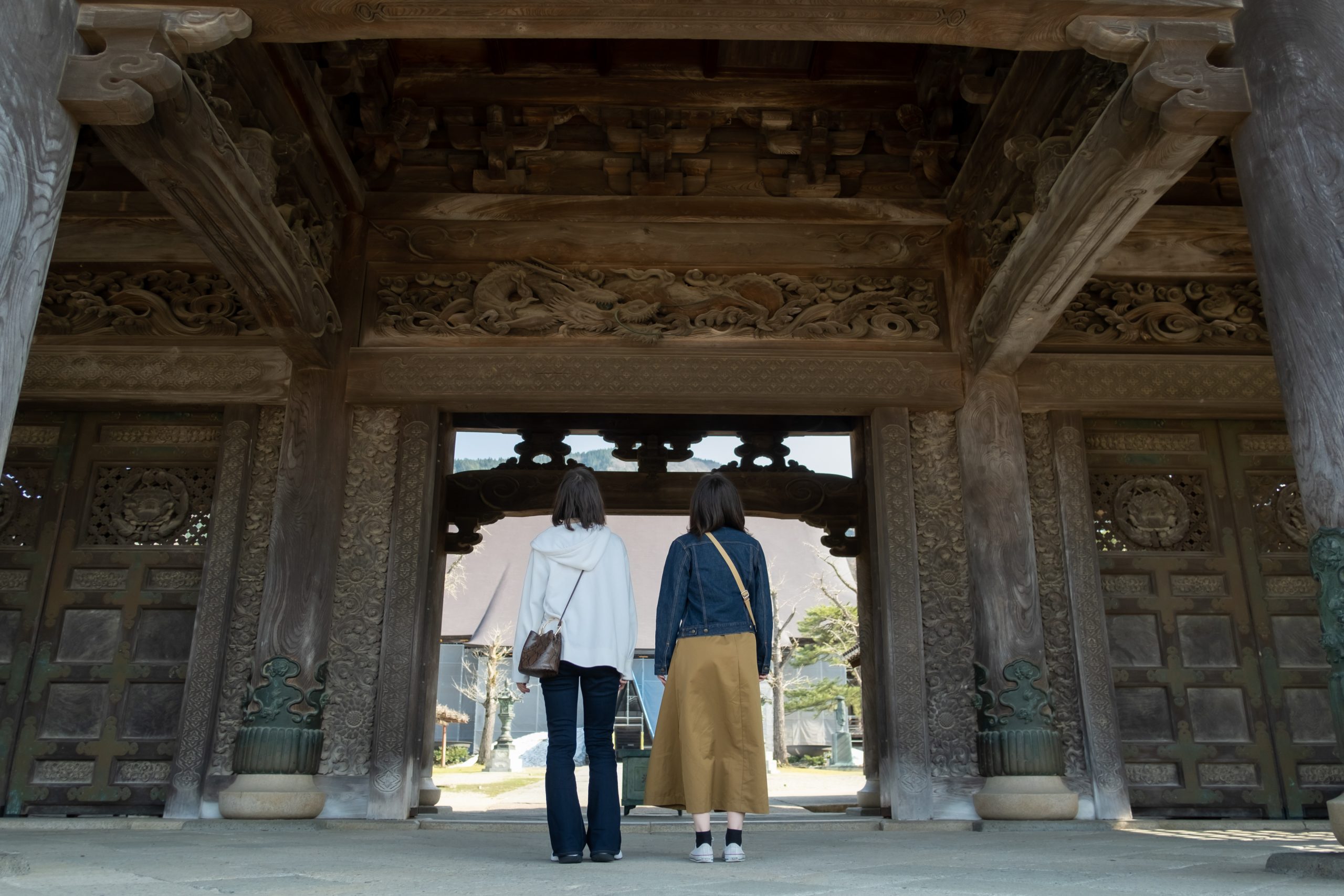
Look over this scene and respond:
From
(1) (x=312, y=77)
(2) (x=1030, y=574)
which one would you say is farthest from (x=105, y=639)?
(2) (x=1030, y=574)

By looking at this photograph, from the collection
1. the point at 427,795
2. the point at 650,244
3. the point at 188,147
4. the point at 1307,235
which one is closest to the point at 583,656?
the point at 188,147

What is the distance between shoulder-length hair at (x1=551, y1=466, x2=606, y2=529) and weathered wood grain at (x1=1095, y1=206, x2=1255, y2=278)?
3.79 meters

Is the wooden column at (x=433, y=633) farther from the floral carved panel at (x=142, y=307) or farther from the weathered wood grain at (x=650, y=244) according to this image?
the floral carved panel at (x=142, y=307)

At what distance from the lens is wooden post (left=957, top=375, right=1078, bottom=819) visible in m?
5.12

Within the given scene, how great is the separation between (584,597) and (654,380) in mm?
2592

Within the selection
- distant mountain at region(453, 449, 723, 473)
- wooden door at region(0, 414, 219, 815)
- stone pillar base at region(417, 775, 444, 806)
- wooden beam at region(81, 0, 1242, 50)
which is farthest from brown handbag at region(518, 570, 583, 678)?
distant mountain at region(453, 449, 723, 473)

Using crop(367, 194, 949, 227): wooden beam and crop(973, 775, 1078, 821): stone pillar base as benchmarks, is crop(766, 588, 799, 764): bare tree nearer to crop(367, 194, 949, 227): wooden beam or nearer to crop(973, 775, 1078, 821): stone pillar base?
crop(367, 194, 949, 227): wooden beam

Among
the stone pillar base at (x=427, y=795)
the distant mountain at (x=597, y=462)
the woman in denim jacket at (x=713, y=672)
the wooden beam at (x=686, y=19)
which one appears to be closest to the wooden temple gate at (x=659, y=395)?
the wooden beam at (x=686, y=19)

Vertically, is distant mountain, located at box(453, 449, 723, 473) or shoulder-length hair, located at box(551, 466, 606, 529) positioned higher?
distant mountain, located at box(453, 449, 723, 473)

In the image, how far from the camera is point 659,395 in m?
5.86

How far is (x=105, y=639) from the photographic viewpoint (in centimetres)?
563

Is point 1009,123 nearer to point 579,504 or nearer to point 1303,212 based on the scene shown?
point 1303,212

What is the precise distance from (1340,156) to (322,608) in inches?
185

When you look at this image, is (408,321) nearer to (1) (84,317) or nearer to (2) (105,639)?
(1) (84,317)
